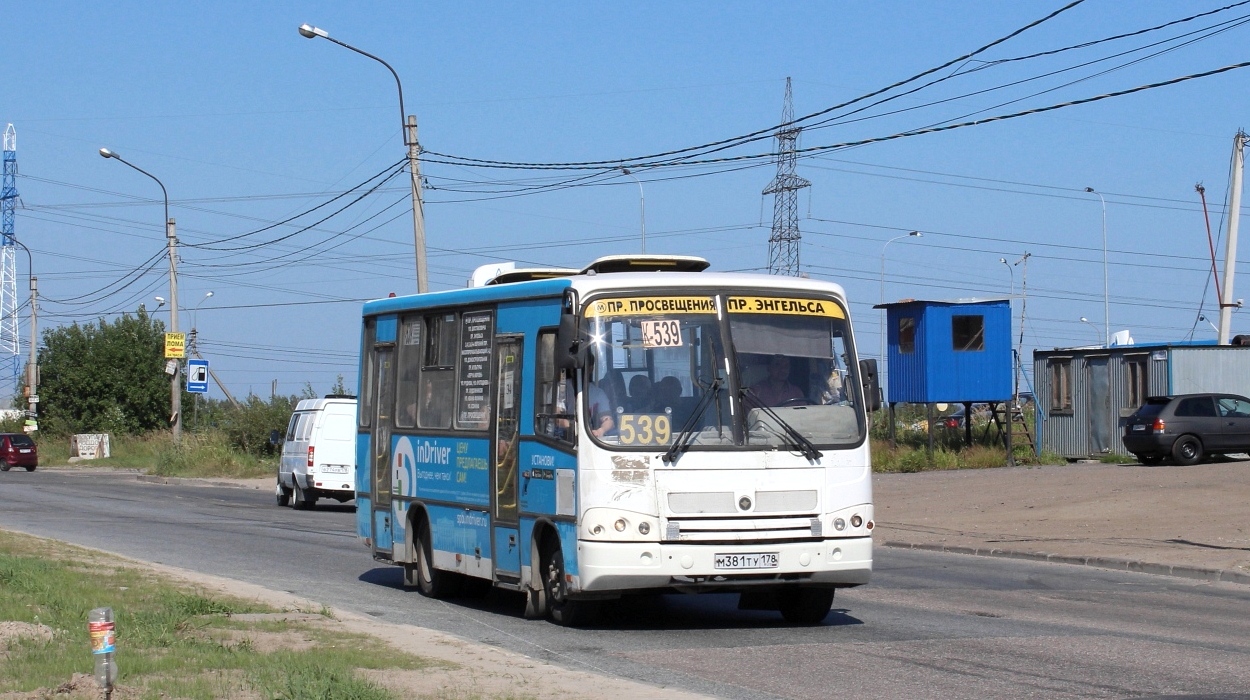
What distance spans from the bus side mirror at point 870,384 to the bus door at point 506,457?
9.40 ft

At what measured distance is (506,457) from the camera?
1273 cm

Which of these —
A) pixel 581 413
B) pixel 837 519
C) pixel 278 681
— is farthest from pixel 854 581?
pixel 278 681

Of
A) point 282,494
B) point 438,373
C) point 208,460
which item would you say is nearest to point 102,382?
point 208,460

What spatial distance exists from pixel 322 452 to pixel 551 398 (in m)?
19.7

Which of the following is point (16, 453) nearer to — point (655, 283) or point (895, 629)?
point (655, 283)

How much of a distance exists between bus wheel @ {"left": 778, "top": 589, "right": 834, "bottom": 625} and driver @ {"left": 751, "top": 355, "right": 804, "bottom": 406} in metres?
1.64

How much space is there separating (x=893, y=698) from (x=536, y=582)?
4348 millimetres

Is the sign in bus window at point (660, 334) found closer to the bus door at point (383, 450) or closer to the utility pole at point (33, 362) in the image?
the bus door at point (383, 450)

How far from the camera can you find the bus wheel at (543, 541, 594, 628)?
11.8 m

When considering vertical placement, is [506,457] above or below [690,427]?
below

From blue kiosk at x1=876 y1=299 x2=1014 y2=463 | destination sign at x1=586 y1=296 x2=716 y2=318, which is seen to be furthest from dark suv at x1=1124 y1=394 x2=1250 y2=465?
destination sign at x1=586 y1=296 x2=716 y2=318

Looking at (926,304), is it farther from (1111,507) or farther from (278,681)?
(278,681)

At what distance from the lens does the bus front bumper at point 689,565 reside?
11172 millimetres

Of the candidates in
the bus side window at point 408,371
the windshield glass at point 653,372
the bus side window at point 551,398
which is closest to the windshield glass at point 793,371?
the windshield glass at point 653,372
